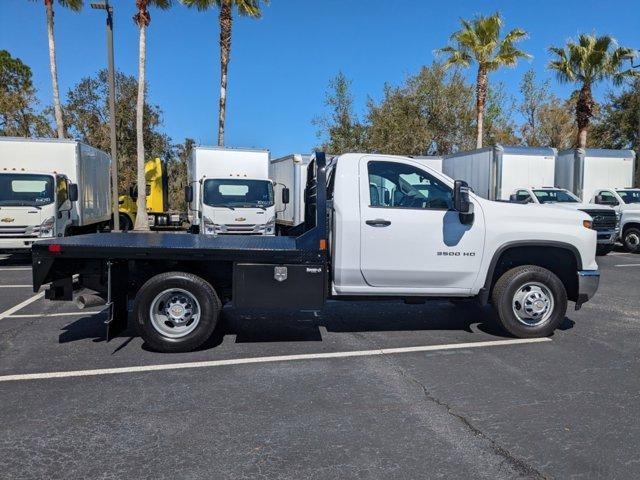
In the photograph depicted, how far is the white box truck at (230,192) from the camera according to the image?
13406 millimetres

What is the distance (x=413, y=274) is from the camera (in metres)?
6.07

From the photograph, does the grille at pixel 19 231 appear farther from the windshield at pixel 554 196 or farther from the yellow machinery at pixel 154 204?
the windshield at pixel 554 196

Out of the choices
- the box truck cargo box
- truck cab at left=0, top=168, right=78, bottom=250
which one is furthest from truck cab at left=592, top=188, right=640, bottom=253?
truck cab at left=0, top=168, right=78, bottom=250

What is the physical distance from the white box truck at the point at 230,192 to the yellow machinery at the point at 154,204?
762 cm

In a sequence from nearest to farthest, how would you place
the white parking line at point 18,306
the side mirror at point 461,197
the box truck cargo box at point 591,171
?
1. the side mirror at point 461,197
2. the white parking line at point 18,306
3. the box truck cargo box at point 591,171

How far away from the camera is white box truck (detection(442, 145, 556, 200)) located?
1897cm

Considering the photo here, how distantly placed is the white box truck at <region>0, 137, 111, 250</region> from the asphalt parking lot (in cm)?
577

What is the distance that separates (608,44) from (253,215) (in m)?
21.0

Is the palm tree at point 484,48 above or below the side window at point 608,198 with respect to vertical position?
above

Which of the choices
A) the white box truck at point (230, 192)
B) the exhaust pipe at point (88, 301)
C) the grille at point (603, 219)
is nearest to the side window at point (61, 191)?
the white box truck at point (230, 192)

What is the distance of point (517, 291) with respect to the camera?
627cm

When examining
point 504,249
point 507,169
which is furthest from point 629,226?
point 504,249

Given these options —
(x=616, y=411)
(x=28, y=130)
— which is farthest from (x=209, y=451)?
(x=28, y=130)

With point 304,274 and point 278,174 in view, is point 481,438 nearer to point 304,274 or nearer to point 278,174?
point 304,274
